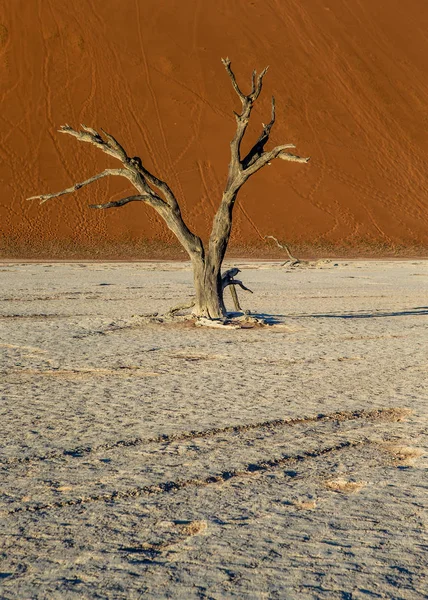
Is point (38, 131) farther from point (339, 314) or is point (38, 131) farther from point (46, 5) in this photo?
point (339, 314)

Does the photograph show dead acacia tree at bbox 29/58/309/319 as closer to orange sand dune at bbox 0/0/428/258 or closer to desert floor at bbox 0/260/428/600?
desert floor at bbox 0/260/428/600

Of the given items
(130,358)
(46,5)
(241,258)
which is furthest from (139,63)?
(130,358)

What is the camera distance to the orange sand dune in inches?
1633

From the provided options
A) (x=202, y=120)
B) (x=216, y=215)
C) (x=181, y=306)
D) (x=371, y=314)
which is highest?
(x=202, y=120)

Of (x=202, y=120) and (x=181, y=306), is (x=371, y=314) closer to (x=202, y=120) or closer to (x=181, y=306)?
(x=181, y=306)

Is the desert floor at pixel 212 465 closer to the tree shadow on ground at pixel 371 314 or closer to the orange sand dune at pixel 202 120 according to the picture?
the tree shadow on ground at pixel 371 314

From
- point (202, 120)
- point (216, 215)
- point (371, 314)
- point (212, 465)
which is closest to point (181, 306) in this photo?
point (216, 215)

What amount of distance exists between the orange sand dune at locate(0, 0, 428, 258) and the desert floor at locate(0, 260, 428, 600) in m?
29.0

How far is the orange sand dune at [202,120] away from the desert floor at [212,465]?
2902cm

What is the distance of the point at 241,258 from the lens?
1459 inches

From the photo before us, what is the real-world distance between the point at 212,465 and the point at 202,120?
4359 centimetres

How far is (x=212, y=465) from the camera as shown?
484 cm

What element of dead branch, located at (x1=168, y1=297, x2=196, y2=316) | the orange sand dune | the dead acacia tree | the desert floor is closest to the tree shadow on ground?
the dead acacia tree

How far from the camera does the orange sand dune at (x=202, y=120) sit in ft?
136
